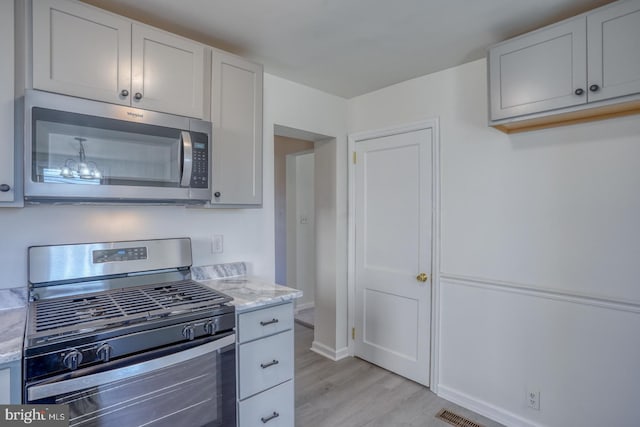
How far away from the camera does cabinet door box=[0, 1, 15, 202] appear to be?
139 cm

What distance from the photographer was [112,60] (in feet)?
5.29

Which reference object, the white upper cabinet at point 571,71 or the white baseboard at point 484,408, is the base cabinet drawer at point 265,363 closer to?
the white baseboard at point 484,408

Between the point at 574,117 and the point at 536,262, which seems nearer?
the point at 574,117

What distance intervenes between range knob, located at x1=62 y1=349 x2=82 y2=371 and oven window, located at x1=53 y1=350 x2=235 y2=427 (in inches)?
3.8

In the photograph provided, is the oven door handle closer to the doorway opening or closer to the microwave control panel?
the microwave control panel

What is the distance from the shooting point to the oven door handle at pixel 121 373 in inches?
45.5

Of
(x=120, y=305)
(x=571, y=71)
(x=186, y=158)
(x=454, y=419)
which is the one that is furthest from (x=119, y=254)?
(x=571, y=71)

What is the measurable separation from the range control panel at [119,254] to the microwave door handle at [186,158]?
48cm

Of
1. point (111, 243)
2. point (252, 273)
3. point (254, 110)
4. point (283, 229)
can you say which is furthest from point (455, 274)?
point (283, 229)

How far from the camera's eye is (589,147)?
1.92 metres

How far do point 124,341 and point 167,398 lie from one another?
1.03 feet

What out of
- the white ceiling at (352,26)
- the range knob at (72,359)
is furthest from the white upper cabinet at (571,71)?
the range knob at (72,359)

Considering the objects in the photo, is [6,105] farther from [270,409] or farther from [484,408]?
[484,408]

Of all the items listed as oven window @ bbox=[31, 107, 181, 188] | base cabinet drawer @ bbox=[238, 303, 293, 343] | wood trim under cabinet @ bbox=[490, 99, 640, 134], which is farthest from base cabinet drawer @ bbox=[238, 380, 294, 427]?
wood trim under cabinet @ bbox=[490, 99, 640, 134]
